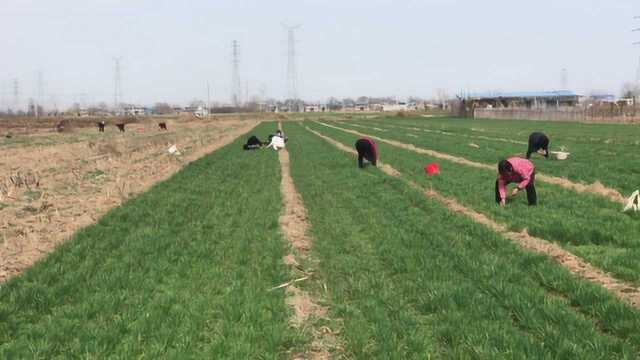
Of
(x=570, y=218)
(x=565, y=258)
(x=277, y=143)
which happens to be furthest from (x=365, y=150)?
(x=565, y=258)

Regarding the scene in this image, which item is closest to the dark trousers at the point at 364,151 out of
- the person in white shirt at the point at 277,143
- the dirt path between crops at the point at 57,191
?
the dirt path between crops at the point at 57,191

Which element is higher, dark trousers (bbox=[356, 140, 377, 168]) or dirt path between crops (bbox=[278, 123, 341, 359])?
dark trousers (bbox=[356, 140, 377, 168])

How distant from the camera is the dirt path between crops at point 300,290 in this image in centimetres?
581

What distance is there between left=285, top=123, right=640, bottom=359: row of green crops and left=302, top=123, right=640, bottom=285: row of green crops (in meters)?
0.89

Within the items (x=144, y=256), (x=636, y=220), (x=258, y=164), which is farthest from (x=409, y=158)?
(x=144, y=256)

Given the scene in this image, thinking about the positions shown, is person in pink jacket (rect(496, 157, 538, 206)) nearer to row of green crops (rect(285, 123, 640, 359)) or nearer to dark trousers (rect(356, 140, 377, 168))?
row of green crops (rect(285, 123, 640, 359))

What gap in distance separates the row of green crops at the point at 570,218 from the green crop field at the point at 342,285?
4 centimetres

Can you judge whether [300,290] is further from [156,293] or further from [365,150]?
[365,150]

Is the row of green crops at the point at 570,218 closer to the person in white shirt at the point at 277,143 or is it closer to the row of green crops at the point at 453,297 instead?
the row of green crops at the point at 453,297

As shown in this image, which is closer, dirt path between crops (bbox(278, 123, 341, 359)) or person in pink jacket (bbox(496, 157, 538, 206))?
dirt path between crops (bbox(278, 123, 341, 359))

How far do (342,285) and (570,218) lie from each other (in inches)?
228

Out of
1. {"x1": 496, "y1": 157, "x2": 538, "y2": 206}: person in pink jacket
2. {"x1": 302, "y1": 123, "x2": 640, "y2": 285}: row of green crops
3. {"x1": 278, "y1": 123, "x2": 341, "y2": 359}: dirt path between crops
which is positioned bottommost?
{"x1": 278, "y1": 123, "x2": 341, "y2": 359}: dirt path between crops

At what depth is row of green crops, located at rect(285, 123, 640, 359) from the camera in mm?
5473

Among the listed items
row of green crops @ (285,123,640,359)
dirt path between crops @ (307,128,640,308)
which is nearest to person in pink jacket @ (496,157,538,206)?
dirt path between crops @ (307,128,640,308)
